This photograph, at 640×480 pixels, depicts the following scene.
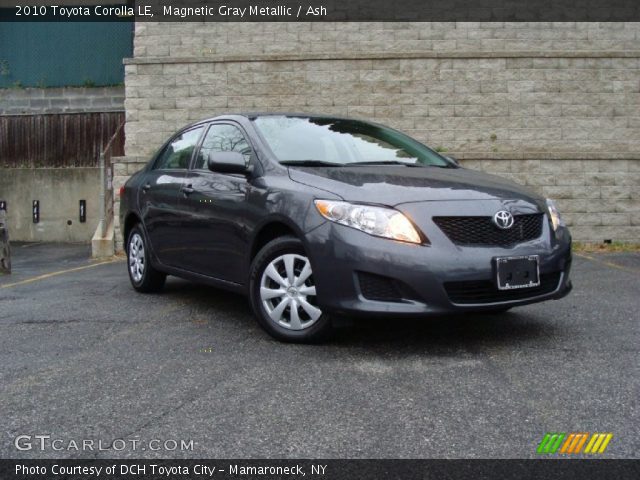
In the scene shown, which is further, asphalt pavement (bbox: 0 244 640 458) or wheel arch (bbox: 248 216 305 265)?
wheel arch (bbox: 248 216 305 265)

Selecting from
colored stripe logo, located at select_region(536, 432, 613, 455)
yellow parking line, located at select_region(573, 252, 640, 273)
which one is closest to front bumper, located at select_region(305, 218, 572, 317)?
colored stripe logo, located at select_region(536, 432, 613, 455)

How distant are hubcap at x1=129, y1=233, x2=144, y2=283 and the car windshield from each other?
6.84 feet

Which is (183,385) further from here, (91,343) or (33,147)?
(33,147)

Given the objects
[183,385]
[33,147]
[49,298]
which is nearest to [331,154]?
[183,385]

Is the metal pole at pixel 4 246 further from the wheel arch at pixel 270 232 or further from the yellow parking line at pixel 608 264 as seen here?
the yellow parking line at pixel 608 264

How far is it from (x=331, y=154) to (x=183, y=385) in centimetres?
213

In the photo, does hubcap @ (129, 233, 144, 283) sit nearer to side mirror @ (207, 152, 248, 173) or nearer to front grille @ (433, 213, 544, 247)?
side mirror @ (207, 152, 248, 173)

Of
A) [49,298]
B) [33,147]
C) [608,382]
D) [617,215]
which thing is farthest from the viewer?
[33,147]

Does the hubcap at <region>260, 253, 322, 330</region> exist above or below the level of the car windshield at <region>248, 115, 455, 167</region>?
below

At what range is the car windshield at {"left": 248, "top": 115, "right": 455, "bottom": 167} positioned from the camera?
15.9 feet

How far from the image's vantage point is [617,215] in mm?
10742

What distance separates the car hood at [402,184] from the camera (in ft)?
13.2

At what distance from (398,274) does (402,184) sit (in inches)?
26.9

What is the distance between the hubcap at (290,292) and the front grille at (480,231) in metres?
0.88
